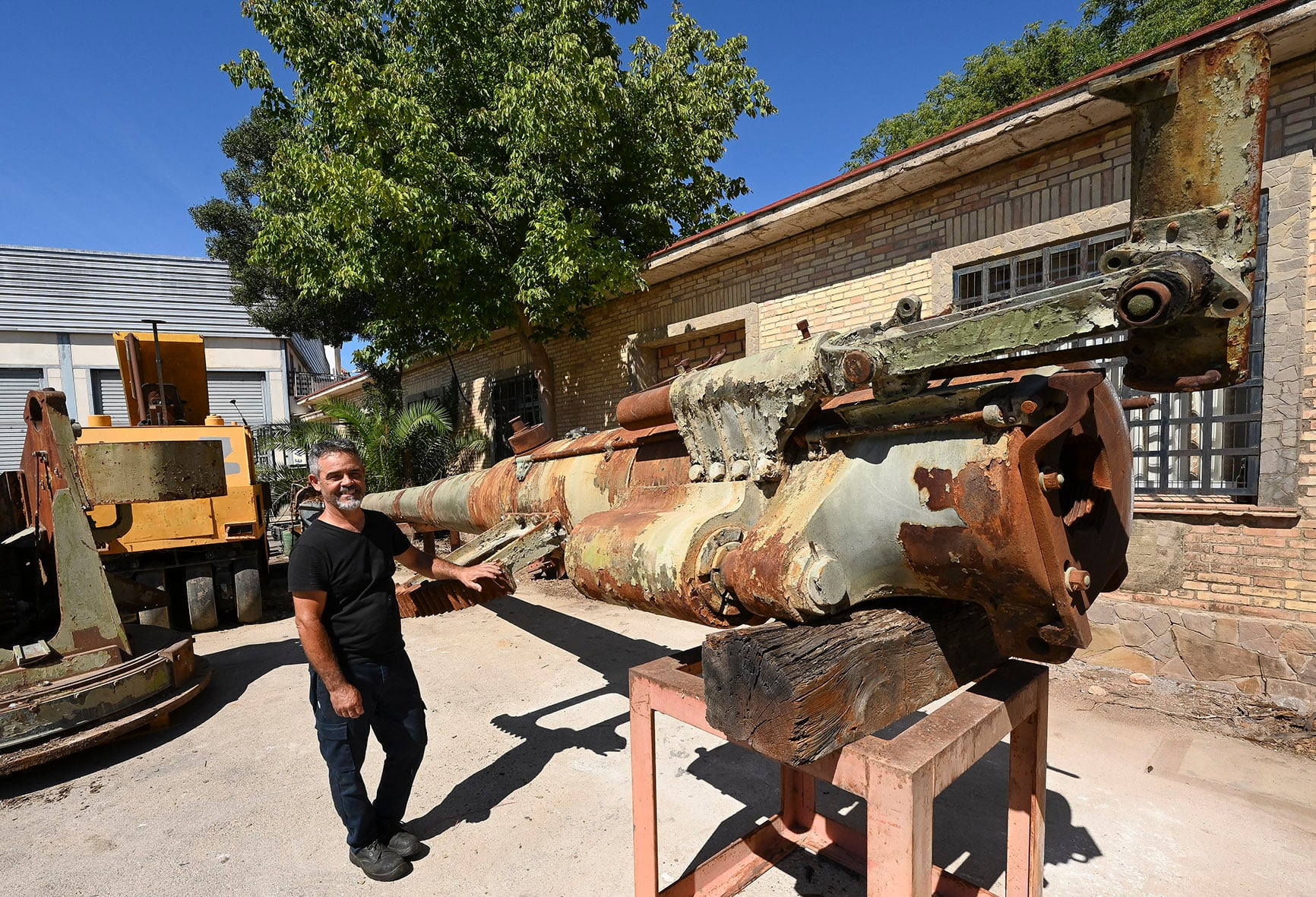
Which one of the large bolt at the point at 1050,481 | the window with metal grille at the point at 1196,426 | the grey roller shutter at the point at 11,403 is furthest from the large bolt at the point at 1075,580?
the grey roller shutter at the point at 11,403

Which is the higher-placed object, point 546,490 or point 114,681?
point 546,490

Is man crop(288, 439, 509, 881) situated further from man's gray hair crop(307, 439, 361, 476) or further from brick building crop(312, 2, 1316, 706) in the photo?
brick building crop(312, 2, 1316, 706)

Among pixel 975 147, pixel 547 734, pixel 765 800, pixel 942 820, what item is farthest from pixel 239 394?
pixel 942 820

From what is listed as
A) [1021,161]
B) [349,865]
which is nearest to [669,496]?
[349,865]

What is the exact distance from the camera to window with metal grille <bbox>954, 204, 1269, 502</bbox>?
4324mm

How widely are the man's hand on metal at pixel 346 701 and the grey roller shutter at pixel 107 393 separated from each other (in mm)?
21295

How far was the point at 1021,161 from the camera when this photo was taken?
531cm

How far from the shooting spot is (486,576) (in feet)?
9.28

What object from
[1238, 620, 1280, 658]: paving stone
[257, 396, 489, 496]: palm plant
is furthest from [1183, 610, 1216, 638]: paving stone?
[257, 396, 489, 496]: palm plant

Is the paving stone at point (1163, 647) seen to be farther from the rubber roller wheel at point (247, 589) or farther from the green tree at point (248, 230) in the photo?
the green tree at point (248, 230)

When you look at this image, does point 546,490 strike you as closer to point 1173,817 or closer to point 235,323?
point 1173,817

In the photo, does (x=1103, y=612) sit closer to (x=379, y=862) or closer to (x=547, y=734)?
(x=547, y=734)

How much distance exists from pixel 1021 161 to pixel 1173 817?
477 cm

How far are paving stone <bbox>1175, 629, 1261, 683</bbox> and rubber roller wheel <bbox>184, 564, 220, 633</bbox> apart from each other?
26.5ft
